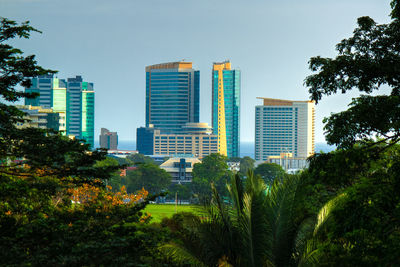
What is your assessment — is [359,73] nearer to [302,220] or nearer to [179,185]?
[302,220]

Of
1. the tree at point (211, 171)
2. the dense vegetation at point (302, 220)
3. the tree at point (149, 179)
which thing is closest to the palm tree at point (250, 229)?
the dense vegetation at point (302, 220)

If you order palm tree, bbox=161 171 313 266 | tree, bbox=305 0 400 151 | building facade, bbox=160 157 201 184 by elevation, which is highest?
tree, bbox=305 0 400 151

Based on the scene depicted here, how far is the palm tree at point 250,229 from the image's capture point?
12.7 meters

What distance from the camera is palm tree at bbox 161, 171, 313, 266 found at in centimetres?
1270

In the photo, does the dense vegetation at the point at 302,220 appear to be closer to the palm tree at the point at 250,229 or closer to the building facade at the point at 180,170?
the palm tree at the point at 250,229

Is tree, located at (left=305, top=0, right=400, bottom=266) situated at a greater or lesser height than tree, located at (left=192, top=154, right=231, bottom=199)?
greater

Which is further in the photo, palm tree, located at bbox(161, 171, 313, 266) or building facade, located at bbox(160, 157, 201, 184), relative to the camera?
building facade, located at bbox(160, 157, 201, 184)

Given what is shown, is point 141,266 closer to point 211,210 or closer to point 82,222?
point 211,210

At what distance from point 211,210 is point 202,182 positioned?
91.1 meters

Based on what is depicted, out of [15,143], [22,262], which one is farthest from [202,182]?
[22,262]

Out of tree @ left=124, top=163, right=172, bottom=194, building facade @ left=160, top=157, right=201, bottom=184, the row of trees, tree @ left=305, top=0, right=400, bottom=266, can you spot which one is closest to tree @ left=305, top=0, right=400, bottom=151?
tree @ left=305, top=0, right=400, bottom=266

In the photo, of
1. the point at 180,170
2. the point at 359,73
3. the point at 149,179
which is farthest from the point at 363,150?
the point at 180,170

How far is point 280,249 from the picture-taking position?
13188mm

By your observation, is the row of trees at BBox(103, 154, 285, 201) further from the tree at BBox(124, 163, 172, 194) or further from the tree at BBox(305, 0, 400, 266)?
the tree at BBox(305, 0, 400, 266)
